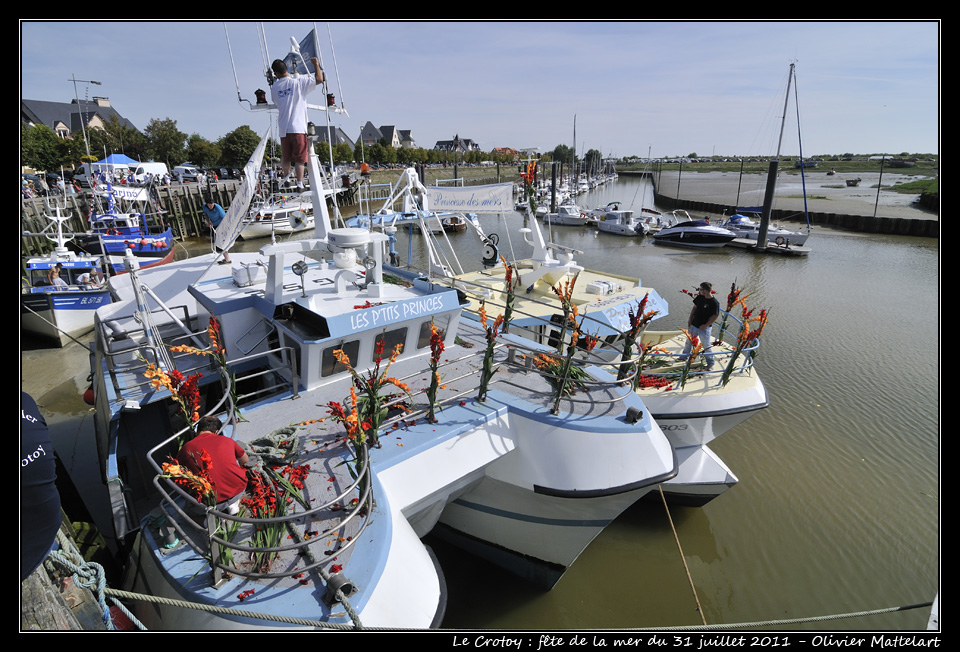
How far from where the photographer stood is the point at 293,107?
30.7 ft

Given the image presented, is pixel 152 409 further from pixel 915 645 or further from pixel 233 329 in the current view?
pixel 915 645

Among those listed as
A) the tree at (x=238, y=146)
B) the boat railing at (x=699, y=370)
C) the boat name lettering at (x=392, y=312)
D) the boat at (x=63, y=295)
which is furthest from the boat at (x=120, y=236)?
the tree at (x=238, y=146)

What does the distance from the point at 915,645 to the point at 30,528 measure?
772cm

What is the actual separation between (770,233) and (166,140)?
6832 cm

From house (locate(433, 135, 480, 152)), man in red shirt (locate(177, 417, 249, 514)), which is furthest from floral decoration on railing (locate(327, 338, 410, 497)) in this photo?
house (locate(433, 135, 480, 152))

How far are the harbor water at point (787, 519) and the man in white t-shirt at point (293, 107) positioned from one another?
27.0 feet

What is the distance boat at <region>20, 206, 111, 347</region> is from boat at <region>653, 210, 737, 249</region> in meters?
37.6

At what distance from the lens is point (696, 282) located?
28172 millimetres

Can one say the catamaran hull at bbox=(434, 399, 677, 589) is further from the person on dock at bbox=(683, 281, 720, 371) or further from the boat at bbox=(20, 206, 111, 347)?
the boat at bbox=(20, 206, 111, 347)

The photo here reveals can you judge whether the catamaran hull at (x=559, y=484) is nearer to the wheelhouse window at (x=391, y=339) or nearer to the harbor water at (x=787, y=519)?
the harbor water at (x=787, y=519)

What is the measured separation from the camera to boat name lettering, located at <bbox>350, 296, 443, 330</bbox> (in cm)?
752

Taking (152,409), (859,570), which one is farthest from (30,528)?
(859,570)

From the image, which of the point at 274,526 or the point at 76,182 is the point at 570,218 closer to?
the point at 274,526

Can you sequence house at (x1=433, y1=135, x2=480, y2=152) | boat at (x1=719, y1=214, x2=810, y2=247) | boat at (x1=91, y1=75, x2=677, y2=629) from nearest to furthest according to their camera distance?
boat at (x1=91, y1=75, x2=677, y2=629) → boat at (x1=719, y1=214, x2=810, y2=247) → house at (x1=433, y1=135, x2=480, y2=152)
